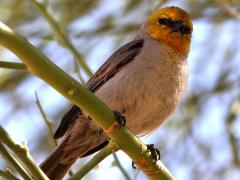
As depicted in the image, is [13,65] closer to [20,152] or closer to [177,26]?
[20,152]

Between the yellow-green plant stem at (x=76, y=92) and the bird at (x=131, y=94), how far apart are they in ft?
3.58

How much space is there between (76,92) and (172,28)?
8.30ft

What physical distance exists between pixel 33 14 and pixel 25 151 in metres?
3.39

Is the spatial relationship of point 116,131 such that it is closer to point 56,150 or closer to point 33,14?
point 56,150

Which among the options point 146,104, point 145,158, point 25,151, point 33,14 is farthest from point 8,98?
point 25,151

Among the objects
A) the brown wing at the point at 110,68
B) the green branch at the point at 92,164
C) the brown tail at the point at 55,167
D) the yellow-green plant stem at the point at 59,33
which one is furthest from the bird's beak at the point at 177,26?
the green branch at the point at 92,164

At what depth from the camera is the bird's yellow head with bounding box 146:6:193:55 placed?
438 centimetres

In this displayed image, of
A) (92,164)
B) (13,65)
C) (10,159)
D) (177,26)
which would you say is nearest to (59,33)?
(177,26)

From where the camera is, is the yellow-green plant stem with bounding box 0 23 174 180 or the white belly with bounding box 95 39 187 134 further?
the white belly with bounding box 95 39 187 134

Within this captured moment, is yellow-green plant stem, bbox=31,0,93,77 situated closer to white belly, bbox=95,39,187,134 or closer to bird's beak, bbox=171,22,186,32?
white belly, bbox=95,39,187,134

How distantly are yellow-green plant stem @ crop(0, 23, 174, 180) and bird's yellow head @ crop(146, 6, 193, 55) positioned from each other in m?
1.85

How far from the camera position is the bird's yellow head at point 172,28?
4379 millimetres

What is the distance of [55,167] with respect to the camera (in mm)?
3859

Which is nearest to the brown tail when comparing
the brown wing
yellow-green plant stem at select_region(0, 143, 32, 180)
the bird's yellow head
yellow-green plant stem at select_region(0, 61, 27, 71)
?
the brown wing
